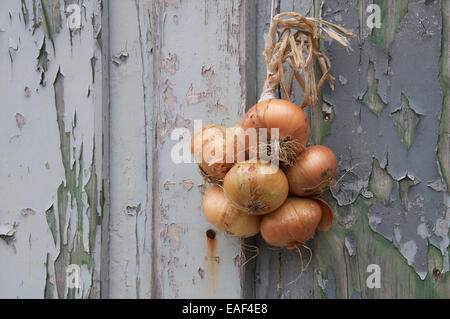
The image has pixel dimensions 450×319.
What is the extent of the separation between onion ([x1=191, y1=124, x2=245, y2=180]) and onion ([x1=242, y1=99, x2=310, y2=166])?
4 centimetres

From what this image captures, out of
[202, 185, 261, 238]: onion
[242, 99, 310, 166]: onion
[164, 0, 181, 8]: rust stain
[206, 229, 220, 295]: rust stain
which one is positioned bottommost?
[206, 229, 220, 295]: rust stain

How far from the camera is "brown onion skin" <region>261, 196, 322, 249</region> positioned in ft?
2.11

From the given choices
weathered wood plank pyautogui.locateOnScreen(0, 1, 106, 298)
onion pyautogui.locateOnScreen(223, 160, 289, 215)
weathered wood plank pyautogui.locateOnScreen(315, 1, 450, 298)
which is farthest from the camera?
weathered wood plank pyautogui.locateOnScreen(0, 1, 106, 298)

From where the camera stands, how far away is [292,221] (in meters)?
0.64

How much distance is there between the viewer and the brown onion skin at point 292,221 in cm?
64

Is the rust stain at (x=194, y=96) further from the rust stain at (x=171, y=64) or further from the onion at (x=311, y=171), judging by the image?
the onion at (x=311, y=171)

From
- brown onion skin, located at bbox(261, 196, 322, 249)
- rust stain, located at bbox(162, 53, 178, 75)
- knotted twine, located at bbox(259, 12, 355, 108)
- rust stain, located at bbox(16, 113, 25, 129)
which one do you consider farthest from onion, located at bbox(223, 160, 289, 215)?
rust stain, located at bbox(16, 113, 25, 129)

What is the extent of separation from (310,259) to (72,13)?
687mm

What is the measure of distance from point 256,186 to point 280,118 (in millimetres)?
110

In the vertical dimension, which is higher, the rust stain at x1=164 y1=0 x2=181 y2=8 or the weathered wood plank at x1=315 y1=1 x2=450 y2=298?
the rust stain at x1=164 y1=0 x2=181 y2=8

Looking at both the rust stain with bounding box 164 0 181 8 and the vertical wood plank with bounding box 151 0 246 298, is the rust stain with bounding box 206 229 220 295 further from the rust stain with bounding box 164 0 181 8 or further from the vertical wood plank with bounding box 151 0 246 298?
the rust stain with bounding box 164 0 181 8

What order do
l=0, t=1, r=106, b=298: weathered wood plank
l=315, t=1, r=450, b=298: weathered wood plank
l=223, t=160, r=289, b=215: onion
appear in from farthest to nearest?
1. l=0, t=1, r=106, b=298: weathered wood plank
2. l=315, t=1, r=450, b=298: weathered wood plank
3. l=223, t=160, r=289, b=215: onion
